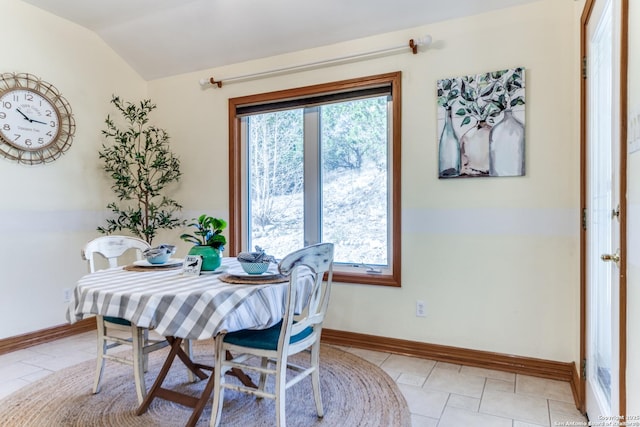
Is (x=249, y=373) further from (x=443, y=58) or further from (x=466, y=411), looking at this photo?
(x=443, y=58)

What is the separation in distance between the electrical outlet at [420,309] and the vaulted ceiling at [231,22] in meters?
1.95

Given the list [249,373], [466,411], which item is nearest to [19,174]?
[249,373]

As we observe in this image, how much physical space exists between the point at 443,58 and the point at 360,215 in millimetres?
1255

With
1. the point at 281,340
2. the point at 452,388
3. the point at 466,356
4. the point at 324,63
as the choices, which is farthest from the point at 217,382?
the point at 324,63

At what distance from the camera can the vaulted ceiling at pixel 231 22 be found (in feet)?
8.54

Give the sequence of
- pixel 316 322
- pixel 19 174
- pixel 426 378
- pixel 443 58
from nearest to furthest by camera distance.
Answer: pixel 316 322, pixel 426 378, pixel 443 58, pixel 19 174

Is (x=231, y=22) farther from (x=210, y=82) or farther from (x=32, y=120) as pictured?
(x=32, y=120)

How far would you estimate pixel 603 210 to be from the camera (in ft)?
5.46

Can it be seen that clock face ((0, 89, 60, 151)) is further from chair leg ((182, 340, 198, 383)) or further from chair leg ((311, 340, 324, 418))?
chair leg ((311, 340, 324, 418))

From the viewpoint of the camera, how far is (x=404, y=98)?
2.73 m

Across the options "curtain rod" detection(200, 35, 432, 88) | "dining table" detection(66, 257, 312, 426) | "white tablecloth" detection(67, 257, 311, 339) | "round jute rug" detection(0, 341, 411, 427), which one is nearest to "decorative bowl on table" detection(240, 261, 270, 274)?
"dining table" detection(66, 257, 312, 426)

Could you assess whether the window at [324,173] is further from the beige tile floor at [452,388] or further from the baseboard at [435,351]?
the beige tile floor at [452,388]

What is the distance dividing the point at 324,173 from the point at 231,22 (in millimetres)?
1380

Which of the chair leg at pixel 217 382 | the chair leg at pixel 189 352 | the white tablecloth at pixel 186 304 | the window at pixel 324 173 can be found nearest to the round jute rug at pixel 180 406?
the chair leg at pixel 189 352
